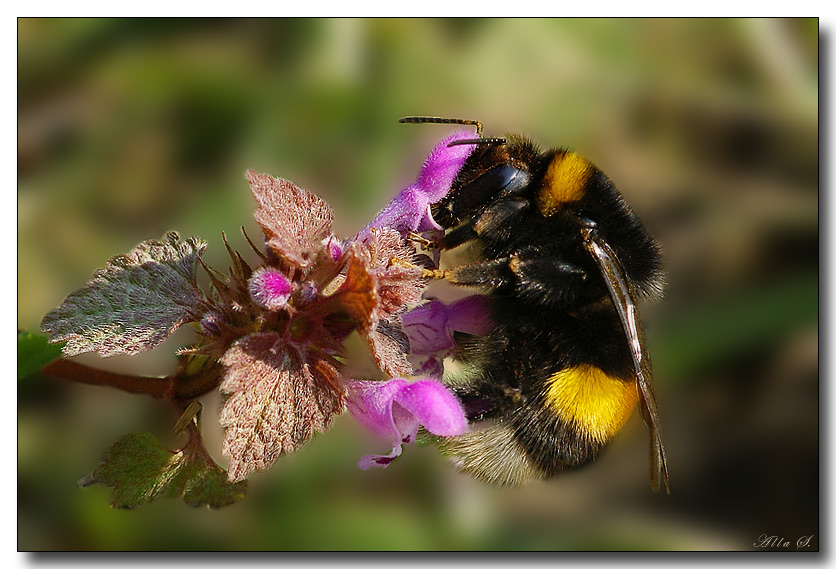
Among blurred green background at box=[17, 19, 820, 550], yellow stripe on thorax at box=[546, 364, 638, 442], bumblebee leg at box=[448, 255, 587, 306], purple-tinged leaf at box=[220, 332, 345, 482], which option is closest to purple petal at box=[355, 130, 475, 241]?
bumblebee leg at box=[448, 255, 587, 306]

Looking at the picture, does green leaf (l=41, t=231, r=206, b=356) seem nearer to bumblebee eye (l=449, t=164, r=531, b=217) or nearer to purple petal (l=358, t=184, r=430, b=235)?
purple petal (l=358, t=184, r=430, b=235)

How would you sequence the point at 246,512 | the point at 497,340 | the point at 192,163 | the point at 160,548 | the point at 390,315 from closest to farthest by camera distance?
the point at 390,315 → the point at 497,340 → the point at 160,548 → the point at 246,512 → the point at 192,163

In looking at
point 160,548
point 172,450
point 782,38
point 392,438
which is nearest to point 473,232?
point 392,438

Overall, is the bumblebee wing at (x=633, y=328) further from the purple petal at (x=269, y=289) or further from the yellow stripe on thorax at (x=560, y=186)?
the purple petal at (x=269, y=289)

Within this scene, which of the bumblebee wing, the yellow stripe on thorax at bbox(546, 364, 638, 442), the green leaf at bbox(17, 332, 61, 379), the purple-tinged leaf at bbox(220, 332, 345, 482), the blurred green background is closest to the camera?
the purple-tinged leaf at bbox(220, 332, 345, 482)

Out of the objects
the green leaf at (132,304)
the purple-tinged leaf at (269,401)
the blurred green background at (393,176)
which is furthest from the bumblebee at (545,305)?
the blurred green background at (393,176)

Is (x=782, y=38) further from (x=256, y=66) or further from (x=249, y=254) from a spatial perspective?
(x=249, y=254)
